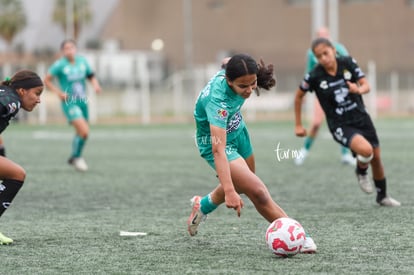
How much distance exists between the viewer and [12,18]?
63.8 metres

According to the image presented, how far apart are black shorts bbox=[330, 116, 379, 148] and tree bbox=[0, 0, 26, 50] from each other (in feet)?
186

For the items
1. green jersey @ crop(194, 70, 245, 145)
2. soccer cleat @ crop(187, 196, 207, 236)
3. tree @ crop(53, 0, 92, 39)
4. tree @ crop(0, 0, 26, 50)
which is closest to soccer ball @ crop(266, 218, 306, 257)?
green jersey @ crop(194, 70, 245, 145)

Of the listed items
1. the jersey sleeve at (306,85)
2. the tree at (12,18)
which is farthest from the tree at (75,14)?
the jersey sleeve at (306,85)

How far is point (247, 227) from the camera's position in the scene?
7.77 m

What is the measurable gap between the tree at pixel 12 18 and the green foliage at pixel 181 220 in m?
48.9

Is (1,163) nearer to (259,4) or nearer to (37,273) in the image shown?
(37,273)

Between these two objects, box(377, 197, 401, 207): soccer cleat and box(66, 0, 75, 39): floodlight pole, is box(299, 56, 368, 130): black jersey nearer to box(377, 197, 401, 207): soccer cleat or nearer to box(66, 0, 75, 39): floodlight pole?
box(377, 197, 401, 207): soccer cleat

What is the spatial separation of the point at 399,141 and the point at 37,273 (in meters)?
15.0

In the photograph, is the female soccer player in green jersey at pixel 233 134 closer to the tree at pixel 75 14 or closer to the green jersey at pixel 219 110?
the green jersey at pixel 219 110

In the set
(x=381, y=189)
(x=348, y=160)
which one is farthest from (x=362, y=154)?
(x=348, y=160)

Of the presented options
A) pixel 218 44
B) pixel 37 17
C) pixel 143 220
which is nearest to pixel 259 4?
pixel 218 44

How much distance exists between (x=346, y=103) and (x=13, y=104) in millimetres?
3914

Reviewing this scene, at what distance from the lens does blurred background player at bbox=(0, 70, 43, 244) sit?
259 inches

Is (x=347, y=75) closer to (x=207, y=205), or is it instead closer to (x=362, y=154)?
(x=362, y=154)
